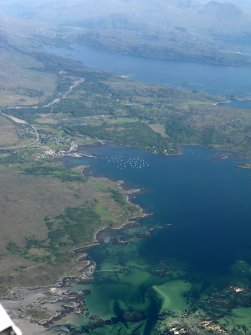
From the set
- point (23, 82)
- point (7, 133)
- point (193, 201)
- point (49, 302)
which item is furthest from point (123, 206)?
point (23, 82)

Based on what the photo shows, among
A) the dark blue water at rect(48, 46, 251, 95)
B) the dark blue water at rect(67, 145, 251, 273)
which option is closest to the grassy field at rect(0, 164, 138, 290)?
the dark blue water at rect(67, 145, 251, 273)

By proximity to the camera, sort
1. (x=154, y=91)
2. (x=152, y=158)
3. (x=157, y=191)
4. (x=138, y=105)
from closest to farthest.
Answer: (x=157, y=191) → (x=152, y=158) → (x=138, y=105) → (x=154, y=91)

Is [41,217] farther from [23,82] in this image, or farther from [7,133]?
[23,82]

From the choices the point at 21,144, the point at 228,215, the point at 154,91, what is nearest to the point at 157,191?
the point at 228,215

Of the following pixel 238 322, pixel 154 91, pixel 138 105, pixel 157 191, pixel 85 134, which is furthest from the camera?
pixel 154 91

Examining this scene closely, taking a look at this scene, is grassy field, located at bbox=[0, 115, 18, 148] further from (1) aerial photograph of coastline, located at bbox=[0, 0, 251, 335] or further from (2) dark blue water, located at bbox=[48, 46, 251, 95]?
(2) dark blue water, located at bbox=[48, 46, 251, 95]

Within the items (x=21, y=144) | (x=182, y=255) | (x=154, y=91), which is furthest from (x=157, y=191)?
(x=154, y=91)

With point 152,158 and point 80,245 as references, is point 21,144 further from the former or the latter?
point 80,245

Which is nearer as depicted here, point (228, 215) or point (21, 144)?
point (228, 215)
